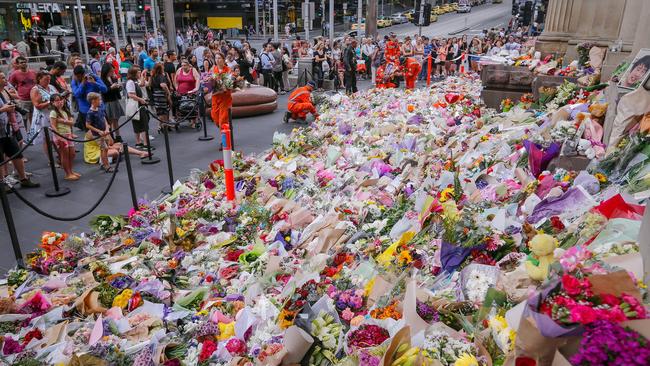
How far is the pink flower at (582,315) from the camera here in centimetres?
165

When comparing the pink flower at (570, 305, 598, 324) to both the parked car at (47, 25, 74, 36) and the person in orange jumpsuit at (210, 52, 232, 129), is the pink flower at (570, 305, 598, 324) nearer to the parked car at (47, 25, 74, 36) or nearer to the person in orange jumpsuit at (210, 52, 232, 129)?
the person in orange jumpsuit at (210, 52, 232, 129)

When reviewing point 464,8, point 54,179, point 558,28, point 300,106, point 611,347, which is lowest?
point 54,179

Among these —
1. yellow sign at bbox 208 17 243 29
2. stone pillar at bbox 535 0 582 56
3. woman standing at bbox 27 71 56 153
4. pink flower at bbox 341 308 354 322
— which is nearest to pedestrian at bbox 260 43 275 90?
woman standing at bbox 27 71 56 153

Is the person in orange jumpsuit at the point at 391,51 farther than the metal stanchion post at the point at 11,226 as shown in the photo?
Yes

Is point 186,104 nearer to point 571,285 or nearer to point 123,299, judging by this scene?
point 123,299

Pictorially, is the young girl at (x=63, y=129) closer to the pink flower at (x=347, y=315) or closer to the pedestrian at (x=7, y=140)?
the pedestrian at (x=7, y=140)

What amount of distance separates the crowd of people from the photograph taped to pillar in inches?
238

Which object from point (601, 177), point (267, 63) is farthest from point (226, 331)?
point (267, 63)

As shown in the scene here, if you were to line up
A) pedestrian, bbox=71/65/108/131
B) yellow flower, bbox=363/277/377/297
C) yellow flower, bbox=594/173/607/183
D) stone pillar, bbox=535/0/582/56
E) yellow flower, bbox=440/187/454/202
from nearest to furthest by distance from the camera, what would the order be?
yellow flower, bbox=363/277/377/297, yellow flower, bbox=594/173/607/183, yellow flower, bbox=440/187/454/202, pedestrian, bbox=71/65/108/131, stone pillar, bbox=535/0/582/56

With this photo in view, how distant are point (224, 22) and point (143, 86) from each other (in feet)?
136

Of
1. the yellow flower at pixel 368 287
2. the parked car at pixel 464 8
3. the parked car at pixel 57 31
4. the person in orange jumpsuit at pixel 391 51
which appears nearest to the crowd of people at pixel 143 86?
the person in orange jumpsuit at pixel 391 51

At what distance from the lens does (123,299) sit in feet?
12.4

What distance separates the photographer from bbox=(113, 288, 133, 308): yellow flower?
3.73 metres

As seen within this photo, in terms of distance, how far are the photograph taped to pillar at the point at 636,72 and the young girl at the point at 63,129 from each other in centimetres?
738
